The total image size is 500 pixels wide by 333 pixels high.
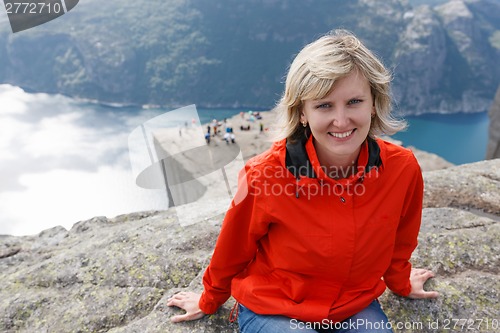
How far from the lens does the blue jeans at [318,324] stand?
9.67 feet

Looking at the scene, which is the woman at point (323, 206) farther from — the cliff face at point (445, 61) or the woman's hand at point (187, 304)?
the cliff face at point (445, 61)

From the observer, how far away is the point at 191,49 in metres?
152

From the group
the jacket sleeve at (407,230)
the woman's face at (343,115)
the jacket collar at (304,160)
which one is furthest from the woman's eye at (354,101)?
the jacket sleeve at (407,230)

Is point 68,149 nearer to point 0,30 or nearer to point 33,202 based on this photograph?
point 33,202

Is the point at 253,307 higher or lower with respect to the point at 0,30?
lower

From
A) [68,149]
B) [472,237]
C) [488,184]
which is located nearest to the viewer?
[472,237]

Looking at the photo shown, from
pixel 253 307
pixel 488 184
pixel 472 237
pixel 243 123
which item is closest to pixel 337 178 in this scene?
pixel 253 307

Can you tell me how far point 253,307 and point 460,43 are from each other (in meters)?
166

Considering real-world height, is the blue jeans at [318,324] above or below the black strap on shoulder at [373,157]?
below

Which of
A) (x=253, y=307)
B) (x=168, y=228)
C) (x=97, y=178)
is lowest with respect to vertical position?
(x=97, y=178)

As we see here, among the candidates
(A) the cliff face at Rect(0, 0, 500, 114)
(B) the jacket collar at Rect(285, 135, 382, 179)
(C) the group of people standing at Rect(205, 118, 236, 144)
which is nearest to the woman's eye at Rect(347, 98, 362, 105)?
(B) the jacket collar at Rect(285, 135, 382, 179)

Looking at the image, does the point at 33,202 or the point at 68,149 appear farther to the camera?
the point at 68,149

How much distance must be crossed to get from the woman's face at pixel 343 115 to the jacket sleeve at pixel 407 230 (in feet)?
2.04

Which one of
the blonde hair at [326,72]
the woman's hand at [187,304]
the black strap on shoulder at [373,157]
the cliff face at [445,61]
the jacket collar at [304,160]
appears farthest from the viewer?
the cliff face at [445,61]
